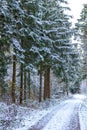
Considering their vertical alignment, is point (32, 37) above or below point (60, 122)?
above

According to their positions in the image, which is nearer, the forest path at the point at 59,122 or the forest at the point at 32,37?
the forest path at the point at 59,122

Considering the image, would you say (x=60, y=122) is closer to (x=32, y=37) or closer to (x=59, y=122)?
(x=59, y=122)

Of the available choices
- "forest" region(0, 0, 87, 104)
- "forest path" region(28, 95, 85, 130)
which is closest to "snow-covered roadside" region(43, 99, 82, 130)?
"forest path" region(28, 95, 85, 130)

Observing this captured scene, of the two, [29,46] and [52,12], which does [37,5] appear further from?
[52,12]

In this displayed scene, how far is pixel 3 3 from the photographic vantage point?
17.0 m

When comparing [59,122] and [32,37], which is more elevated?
[32,37]

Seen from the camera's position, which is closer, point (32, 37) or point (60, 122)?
point (60, 122)

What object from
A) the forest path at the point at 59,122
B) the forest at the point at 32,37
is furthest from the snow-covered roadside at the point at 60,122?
the forest at the point at 32,37

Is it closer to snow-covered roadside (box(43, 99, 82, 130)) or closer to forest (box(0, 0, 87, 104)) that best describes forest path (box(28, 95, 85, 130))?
snow-covered roadside (box(43, 99, 82, 130))

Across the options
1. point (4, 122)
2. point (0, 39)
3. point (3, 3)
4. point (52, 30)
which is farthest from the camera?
point (52, 30)

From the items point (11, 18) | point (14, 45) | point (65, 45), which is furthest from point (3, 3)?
point (65, 45)

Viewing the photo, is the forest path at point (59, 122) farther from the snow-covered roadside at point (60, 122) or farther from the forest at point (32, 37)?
the forest at point (32, 37)

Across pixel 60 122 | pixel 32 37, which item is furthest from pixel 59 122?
pixel 32 37

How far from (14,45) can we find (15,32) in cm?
162
